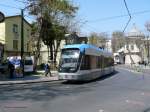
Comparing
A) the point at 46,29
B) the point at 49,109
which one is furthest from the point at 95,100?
the point at 46,29

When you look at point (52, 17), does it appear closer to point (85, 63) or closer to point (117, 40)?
point (85, 63)

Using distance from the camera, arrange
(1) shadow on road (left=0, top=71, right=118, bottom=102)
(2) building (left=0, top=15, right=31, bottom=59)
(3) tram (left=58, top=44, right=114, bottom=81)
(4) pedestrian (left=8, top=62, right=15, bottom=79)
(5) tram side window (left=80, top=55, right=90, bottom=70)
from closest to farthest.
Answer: (1) shadow on road (left=0, top=71, right=118, bottom=102) → (3) tram (left=58, top=44, right=114, bottom=81) → (5) tram side window (left=80, top=55, right=90, bottom=70) → (4) pedestrian (left=8, top=62, right=15, bottom=79) → (2) building (left=0, top=15, right=31, bottom=59)

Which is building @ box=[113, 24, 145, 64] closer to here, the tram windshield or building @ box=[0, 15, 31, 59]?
building @ box=[0, 15, 31, 59]

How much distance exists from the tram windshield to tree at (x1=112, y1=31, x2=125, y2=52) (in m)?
109

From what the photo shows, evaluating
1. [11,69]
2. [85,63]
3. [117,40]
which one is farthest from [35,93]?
[117,40]

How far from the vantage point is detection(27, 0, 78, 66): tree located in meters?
57.9

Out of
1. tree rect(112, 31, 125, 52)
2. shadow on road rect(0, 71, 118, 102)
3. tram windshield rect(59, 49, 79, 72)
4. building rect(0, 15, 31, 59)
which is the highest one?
tree rect(112, 31, 125, 52)

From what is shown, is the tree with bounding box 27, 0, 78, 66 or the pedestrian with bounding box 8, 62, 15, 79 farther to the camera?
the tree with bounding box 27, 0, 78, 66

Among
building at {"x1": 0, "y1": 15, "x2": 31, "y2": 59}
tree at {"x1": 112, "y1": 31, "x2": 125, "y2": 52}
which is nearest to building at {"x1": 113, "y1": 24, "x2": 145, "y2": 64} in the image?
tree at {"x1": 112, "y1": 31, "x2": 125, "y2": 52}

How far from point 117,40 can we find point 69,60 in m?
121

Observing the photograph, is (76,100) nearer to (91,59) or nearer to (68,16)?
(91,59)

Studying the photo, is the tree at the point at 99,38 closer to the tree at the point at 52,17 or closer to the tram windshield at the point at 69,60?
the tree at the point at 52,17

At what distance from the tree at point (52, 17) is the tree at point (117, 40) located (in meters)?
73.1

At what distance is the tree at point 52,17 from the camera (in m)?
57.9
